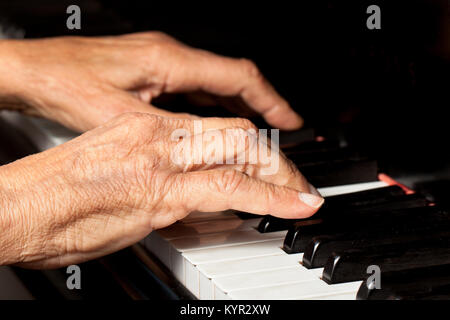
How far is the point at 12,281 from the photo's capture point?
4.87 ft

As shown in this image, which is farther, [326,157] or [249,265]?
[326,157]

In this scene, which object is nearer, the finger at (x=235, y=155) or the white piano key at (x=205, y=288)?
the white piano key at (x=205, y=288)

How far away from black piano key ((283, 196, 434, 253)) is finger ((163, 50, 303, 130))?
1.38 ft

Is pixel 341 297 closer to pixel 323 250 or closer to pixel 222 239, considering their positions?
pixel 323 250

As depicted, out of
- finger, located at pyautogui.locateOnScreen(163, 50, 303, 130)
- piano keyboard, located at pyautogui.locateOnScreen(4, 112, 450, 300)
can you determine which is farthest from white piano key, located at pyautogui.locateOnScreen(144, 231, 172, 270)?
finger, located at pyautogui.locateOnScreen(163, 50, 303, 130)

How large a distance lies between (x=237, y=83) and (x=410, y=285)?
738 mm

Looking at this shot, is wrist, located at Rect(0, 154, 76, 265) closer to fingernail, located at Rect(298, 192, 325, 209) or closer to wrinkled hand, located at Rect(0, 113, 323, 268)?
wrinkled hand, located at Rect(0, 113, 323, 268)

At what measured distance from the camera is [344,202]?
1.18m

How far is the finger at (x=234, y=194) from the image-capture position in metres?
1.00

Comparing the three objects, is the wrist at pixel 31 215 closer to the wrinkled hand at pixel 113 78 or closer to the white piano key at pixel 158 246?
the white piano key at pixel 158 246

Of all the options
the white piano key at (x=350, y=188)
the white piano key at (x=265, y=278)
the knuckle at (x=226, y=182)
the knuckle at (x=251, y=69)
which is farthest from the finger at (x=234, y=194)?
the knuckle at (x=251, y=69)

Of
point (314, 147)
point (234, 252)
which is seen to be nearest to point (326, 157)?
point (314, 147)

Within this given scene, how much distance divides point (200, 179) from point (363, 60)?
19.3 inches

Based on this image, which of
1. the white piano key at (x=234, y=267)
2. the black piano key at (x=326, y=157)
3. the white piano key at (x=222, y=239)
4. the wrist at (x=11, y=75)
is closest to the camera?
the white piano key at (x=234, y=267)
